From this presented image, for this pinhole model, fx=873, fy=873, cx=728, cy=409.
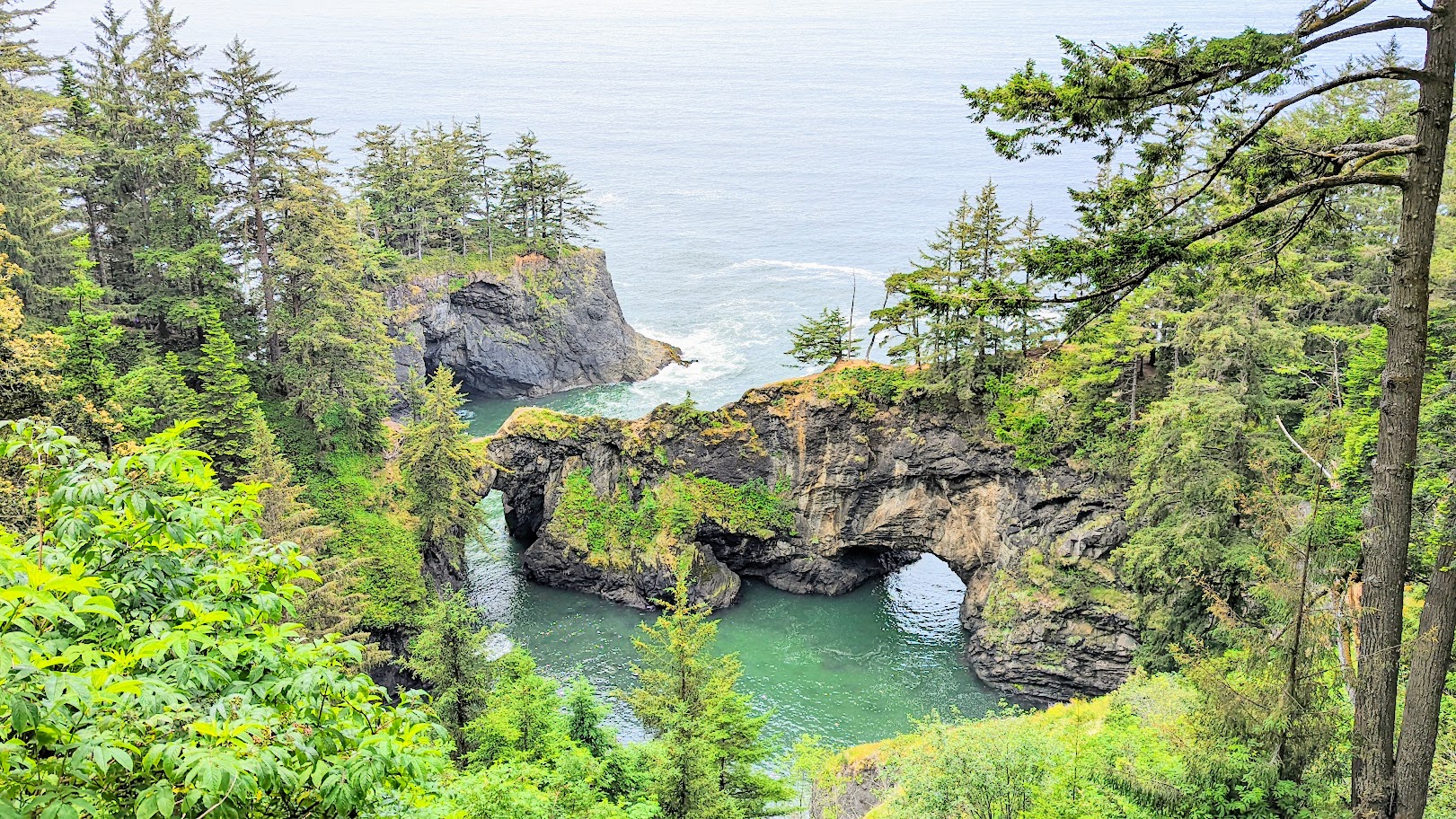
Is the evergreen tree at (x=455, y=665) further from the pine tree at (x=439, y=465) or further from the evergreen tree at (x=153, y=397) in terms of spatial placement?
the pine tree at (x=439, y=465)

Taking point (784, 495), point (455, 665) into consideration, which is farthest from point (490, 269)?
point (455, 665)

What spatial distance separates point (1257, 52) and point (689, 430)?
38.5 metres

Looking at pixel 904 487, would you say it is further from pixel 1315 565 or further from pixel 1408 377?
pixel 1408 377

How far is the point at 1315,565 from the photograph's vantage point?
600 inches

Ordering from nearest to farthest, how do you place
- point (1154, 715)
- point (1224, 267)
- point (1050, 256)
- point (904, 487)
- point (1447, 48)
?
point (1447, 48)
point (1050, 256)
point (1224, 267)
point (1154, 715)
point (904, 487)

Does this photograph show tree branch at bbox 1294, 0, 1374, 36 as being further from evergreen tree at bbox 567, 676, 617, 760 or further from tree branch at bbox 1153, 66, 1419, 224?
evergreen tree at bbox 567, 676, 617, 760

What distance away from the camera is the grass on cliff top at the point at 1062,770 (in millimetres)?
13109

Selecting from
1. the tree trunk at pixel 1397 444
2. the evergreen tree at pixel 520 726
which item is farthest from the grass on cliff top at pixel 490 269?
the tree trunk at pixel 1397 444

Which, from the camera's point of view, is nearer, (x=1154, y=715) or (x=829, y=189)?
(x=1154, y=715)

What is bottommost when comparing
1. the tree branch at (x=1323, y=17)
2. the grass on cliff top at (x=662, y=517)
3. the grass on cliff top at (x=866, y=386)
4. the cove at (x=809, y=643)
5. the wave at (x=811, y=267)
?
the cove at (x=809, y=643)

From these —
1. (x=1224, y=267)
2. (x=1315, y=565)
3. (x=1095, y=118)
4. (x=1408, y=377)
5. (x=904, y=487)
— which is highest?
(x=1095, y=118)

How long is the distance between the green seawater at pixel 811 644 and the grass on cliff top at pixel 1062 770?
1788 centimetres

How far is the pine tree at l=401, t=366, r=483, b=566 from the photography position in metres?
37.3

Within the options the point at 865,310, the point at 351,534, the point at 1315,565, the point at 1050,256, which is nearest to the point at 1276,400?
the point at 1315,565
